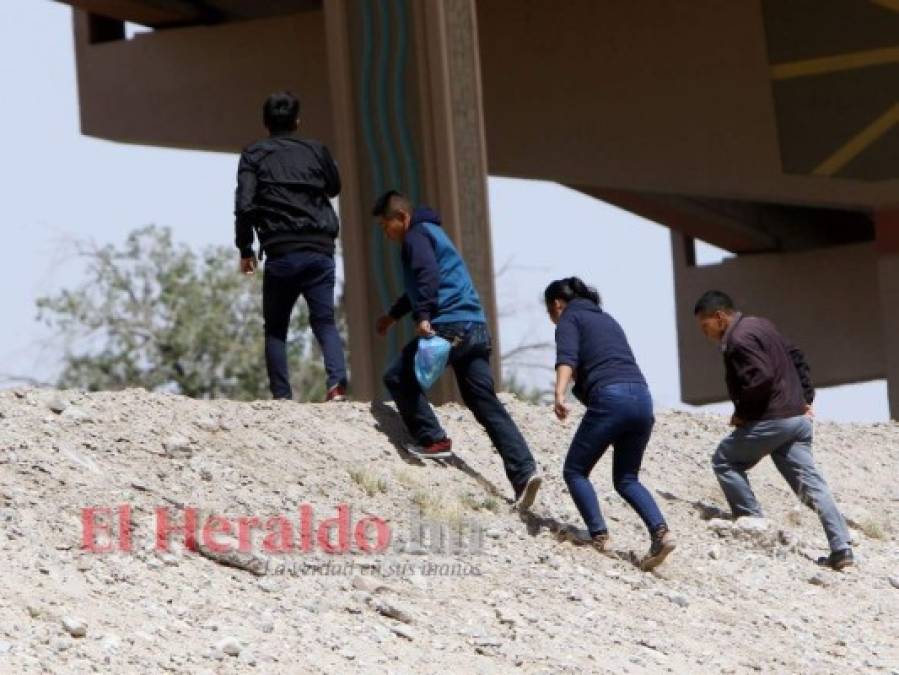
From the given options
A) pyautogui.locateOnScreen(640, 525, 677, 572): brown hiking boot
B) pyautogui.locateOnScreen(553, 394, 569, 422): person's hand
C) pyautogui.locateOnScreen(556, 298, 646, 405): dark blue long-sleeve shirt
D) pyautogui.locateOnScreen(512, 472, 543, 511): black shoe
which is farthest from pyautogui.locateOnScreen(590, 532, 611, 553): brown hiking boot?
pyautogui.locateOnScreen(553, 394, 569, 422): person's hand

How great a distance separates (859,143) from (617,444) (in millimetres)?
13917

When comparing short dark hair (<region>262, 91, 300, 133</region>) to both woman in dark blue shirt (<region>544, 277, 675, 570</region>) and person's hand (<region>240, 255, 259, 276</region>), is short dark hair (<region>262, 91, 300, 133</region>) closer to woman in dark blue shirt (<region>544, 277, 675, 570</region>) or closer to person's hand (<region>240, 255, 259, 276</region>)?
person's hand (<region>240, 255, 259, 276</region>)

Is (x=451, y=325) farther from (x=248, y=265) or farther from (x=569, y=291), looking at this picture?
(x=248, y=265)

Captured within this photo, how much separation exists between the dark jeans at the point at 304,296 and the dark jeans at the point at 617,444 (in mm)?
2097

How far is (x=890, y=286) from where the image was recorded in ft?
88.3

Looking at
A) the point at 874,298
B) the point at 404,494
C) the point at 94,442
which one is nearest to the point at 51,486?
the point at 94,442

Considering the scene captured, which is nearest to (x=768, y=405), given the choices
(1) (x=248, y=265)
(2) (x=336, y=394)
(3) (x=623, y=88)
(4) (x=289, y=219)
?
(2) (x=336, y=394)

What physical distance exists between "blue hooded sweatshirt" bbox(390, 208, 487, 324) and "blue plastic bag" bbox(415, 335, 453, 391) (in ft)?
0.44

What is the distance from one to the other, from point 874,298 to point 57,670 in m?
23.9

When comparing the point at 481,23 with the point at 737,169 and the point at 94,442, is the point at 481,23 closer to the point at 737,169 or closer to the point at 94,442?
the point at 737,169

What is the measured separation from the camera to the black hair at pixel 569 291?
13.1 m

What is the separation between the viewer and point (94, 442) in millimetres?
12570

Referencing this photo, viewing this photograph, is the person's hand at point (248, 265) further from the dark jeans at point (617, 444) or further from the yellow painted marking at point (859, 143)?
the yellow painted marking at point (859, 143)

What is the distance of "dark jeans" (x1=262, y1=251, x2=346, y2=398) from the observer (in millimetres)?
14266
